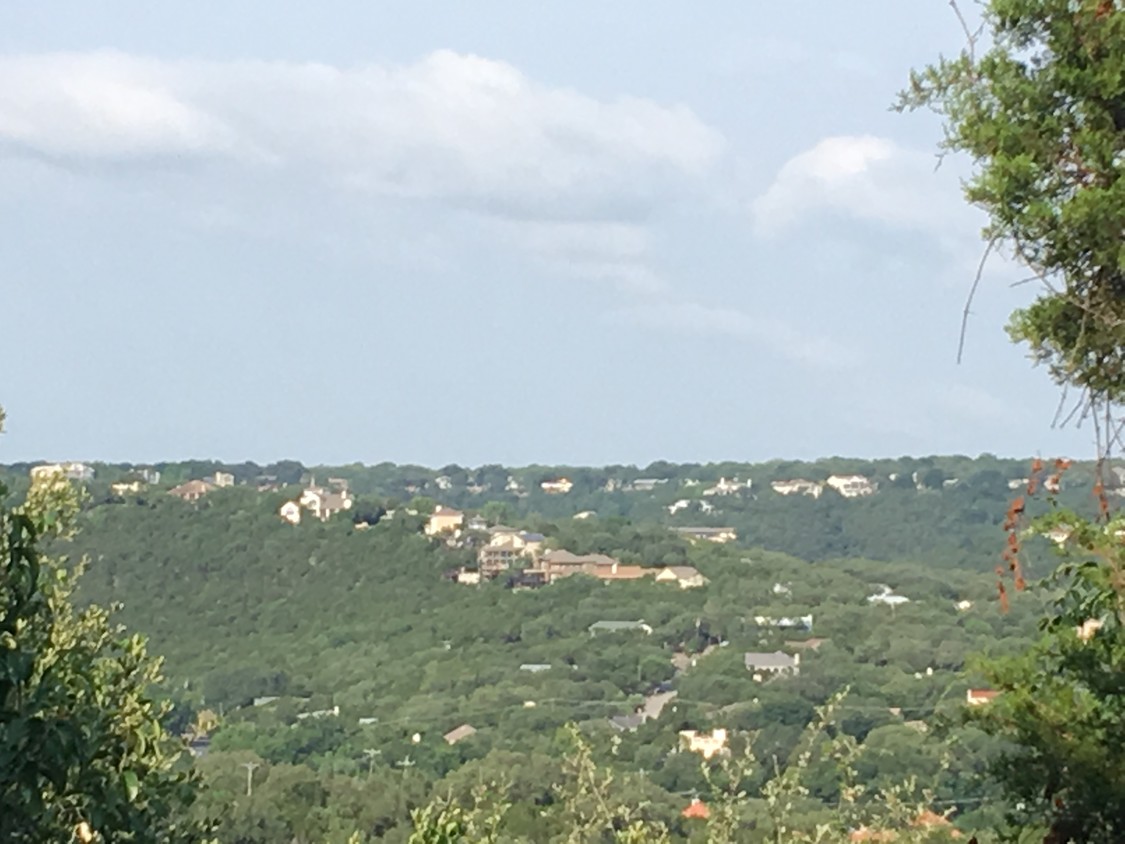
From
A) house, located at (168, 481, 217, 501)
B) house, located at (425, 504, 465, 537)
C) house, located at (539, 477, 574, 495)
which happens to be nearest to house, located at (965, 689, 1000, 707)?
house, located at (168, 481, 217, 501)

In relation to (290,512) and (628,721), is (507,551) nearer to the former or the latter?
(290,512)

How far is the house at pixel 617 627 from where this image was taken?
56094 millimetres

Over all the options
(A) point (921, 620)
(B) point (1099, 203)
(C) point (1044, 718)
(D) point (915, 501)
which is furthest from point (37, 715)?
(D) point (915, 501)

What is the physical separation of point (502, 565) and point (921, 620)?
20.2 meters

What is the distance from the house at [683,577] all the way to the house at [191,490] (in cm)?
1786

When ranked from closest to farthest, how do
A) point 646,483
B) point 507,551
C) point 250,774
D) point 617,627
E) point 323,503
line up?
point 250,774 → point 617,627 → point 507,551 → point 323,503 → point 646,483

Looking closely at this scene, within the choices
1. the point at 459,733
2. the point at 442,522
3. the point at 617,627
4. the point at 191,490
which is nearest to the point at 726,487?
the point at 442,522

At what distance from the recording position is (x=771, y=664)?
45.5 meters

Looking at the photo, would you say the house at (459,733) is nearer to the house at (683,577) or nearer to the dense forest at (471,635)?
the dense forest at (471,635)

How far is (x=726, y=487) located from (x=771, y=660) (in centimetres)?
5477

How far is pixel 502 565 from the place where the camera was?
66.8 m

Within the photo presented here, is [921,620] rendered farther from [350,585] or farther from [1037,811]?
[1037,811]

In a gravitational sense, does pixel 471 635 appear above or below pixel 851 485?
below

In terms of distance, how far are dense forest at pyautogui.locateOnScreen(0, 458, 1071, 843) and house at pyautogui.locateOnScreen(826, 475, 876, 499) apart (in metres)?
5.58
